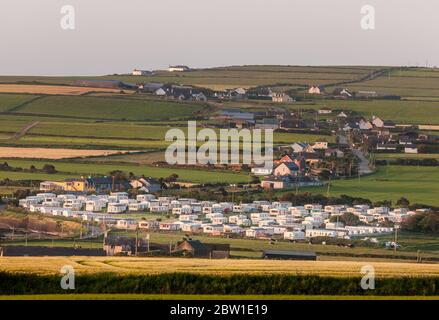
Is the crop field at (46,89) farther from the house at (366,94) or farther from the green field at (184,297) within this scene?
the green field at (184,297)

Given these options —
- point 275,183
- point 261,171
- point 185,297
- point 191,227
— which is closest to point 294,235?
point 191,227

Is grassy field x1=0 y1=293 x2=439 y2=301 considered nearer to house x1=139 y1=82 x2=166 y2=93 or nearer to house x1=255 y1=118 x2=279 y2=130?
house x1=255 y1=118 x2=279 y2=130

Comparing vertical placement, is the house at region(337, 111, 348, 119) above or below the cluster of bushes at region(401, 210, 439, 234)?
above

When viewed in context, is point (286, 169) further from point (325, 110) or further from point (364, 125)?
point (325, 110)

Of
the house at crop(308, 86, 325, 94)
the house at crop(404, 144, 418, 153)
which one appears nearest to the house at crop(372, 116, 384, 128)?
the house at crop(404, 144, 418, 153)

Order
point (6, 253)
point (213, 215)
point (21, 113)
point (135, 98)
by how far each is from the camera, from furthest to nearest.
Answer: point (135, 98)
point (21, 113)
point (213, 215)
point (6, 253)

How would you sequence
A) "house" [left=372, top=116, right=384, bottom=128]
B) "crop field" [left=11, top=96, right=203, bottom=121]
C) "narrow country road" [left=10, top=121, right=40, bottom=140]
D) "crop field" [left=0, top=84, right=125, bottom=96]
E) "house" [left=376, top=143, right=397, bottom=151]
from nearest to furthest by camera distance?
"house" [left=376, top=143, right=397, bottom=151] → "narrow country road" [left=10, top=121, right=40, bottom=140] → "house" [left=372, top=116, right=384, bottom=128] → "crop field" [left=11, top=96, right=203, bottom=121] → "crop field" [left=0, top=84, right=125, bottom=96]

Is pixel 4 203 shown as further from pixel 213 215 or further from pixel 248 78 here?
pixel 248 78
